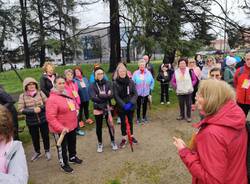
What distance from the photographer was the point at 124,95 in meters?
6.14

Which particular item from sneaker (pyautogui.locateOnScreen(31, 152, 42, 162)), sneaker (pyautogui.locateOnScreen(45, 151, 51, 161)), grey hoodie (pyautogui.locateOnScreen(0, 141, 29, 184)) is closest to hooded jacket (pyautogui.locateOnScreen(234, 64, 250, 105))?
sneaker (pyautogui.locateOnScreen(45, 151, 51, 161))

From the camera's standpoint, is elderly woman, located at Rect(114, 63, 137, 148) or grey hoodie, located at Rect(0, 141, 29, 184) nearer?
grey hoodie, located at Rect(0, 141, 29, 184)

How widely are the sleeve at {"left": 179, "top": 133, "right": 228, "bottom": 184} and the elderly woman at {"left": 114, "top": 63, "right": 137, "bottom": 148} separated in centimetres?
387

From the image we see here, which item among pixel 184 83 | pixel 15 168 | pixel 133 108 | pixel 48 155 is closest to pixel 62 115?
pixel 48 155

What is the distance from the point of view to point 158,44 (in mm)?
11812

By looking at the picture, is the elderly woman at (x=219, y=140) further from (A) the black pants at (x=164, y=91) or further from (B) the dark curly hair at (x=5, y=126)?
(A) the black pants at (x=164, y=91)

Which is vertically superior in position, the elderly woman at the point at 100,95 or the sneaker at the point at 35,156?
the elderly woman at the point at 100,95

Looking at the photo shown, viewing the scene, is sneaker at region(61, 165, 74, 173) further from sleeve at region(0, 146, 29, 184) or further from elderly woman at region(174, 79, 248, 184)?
elderly woman at region(174, 79, 248, 184)

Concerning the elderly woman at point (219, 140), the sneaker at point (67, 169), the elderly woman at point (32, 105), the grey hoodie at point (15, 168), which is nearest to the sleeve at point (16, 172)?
the grey hoodie at point (15, 168)

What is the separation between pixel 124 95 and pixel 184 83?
2.23 m

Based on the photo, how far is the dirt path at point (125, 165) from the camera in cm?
479

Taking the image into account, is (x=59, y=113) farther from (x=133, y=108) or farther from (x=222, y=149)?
(x=222, y=149)

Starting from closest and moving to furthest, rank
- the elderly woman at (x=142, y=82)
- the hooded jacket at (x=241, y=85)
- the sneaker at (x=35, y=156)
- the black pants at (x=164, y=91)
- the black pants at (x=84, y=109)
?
the hooded jacket at (x=241, y=85)
the sneaker at (x=35, y=156)
the elderly woman at (x=142, y=82)
the black pants at (x=84, y=109)
the black pants at (x=164, y=91)

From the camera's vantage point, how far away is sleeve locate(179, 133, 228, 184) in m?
2.08
